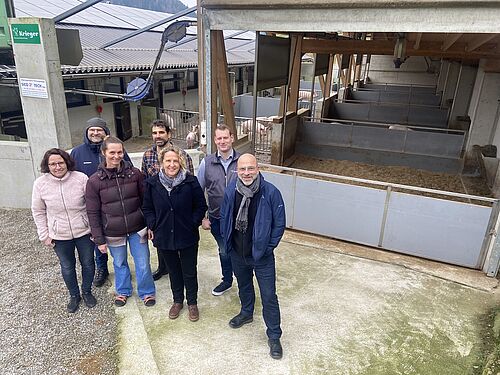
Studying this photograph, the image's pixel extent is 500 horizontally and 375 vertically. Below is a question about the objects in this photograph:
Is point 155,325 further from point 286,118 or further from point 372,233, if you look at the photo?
point 286,118

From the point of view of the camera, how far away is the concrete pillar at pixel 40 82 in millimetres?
5250

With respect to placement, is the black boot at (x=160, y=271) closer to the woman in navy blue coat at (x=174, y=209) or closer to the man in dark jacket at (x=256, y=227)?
the woman in navy blue coat at (x=174, y=209)

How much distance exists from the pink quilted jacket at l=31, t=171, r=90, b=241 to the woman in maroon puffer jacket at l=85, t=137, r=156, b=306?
156 mm

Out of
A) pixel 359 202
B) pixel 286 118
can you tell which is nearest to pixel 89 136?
pixel 359 202

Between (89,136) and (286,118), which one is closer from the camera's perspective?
(89,136)

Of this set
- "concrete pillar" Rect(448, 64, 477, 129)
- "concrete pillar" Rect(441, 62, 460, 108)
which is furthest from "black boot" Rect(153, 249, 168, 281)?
"concrete pillar" Rect(441, 62, 460, 108)

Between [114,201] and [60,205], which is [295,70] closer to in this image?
[114,201]

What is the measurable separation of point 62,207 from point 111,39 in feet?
37.5

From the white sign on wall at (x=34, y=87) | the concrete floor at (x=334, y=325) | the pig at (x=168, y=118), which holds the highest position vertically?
the white sign on wall at (x=34, y=87)

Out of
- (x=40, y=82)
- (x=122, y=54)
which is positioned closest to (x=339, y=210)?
(x=40, y=82)

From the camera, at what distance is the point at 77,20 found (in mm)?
13367

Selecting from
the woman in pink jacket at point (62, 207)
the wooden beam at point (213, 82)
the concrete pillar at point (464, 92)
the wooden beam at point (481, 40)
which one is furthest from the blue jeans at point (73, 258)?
the concrete pillar at point (464, 92)

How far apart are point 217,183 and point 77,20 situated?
507 inches

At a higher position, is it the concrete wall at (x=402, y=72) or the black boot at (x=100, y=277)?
the concrete wall at (x=402, y=72)
